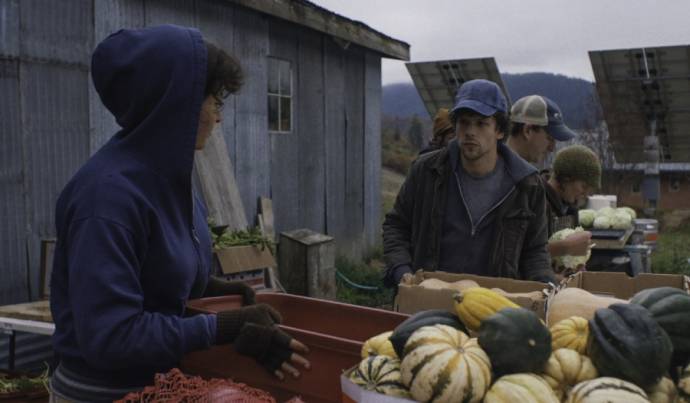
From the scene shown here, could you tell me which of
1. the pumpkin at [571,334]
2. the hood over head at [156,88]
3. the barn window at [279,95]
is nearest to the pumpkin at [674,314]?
the pumpkin at [571,334]

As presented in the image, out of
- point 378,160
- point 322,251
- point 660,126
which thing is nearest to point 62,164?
point 322,251

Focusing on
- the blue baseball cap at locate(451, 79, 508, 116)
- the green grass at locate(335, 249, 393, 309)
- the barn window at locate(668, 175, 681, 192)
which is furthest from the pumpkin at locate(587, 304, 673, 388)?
the barn window at locate(668, 175, 681, 192)

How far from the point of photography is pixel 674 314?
1.93 meters

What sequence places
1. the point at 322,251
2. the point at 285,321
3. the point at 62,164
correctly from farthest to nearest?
1. the point at 322,251
2. the point at 62,164
3. the point at 285,321

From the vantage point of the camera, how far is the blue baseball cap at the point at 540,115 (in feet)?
14.6

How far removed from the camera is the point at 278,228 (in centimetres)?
949

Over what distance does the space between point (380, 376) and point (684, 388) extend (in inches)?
30.5

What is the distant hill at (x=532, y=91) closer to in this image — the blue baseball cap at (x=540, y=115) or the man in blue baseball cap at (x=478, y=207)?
the blue baseball cap at (x=540, y=115)

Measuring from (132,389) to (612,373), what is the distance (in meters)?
1.46

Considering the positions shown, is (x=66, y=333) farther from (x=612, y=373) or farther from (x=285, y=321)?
(x=612, y=373)

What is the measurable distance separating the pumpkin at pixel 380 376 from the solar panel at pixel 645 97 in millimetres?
15611

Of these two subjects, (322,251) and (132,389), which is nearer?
(132,389)

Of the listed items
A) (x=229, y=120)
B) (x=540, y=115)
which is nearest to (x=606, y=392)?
(x=540, y=115)

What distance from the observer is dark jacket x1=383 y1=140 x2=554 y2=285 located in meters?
3.56
